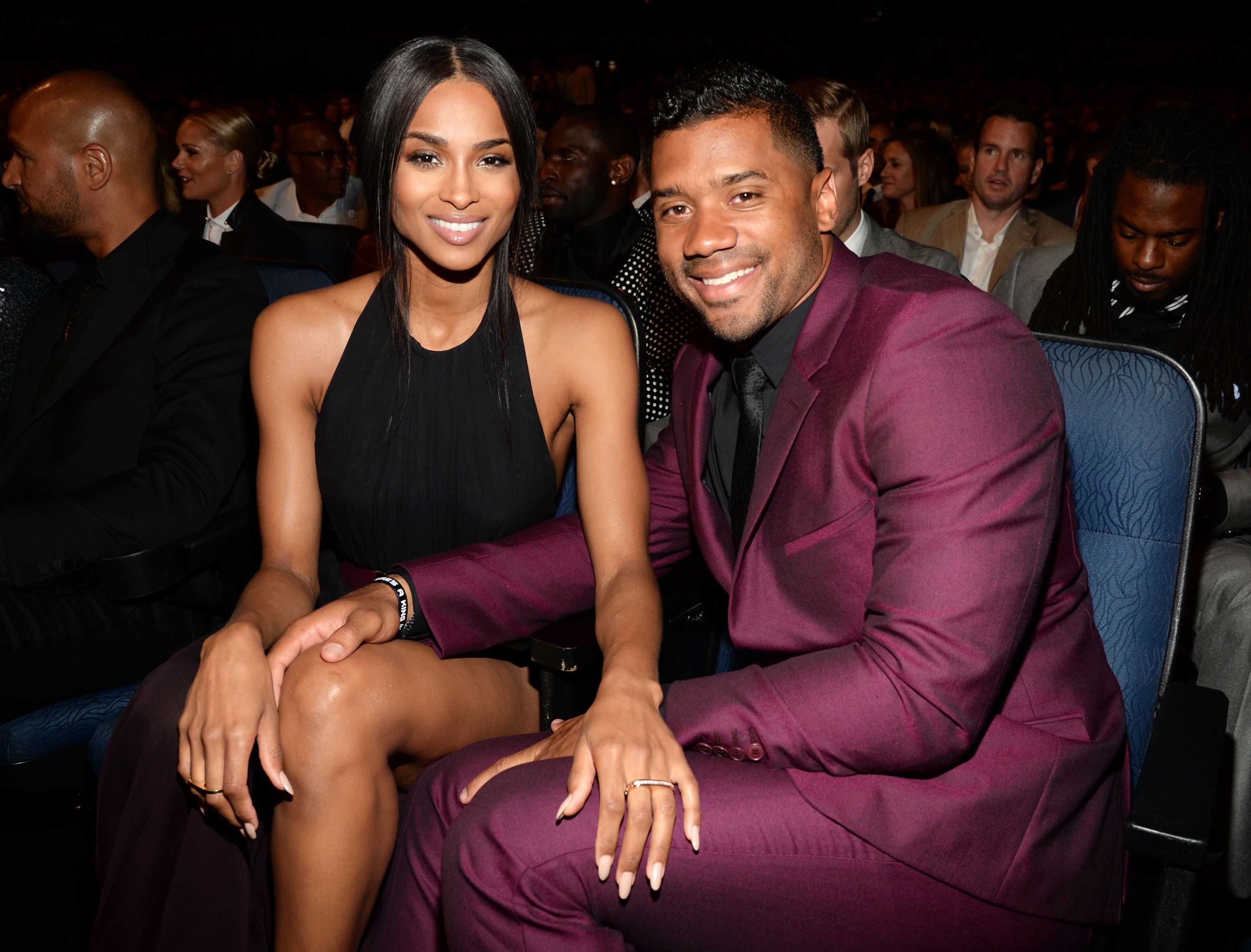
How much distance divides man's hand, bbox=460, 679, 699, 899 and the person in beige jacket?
9.21 ft

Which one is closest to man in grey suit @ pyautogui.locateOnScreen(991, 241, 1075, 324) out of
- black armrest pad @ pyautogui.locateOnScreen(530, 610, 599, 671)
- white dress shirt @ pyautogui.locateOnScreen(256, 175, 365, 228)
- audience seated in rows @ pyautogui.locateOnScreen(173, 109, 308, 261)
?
black armrest pad @ pyautogui.locateOnScreen(530, 610, 599, 671)

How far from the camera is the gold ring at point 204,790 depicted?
128cm

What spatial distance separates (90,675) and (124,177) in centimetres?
98

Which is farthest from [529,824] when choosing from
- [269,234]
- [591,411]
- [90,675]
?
[269,234]

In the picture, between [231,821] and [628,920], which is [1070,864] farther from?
[231,821]

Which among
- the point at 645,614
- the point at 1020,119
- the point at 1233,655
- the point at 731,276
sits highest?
the point at 1020,119

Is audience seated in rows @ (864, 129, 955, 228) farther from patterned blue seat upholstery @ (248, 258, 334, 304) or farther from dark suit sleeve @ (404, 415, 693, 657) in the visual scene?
dark suit sleeve @ (404, 415, 693, 657)

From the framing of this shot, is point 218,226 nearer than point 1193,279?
No

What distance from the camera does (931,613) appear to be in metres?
1.05

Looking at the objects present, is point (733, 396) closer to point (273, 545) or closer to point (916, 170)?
point (273, 545)

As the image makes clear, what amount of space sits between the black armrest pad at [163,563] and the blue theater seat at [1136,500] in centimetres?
129

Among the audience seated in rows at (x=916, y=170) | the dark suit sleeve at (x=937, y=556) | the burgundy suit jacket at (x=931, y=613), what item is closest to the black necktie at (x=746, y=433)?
the burgundy suit jacket at (x=931, y=613)

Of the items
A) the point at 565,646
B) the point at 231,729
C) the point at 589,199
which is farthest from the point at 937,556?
the point at 589,199

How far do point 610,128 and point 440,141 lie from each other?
2396 mm
